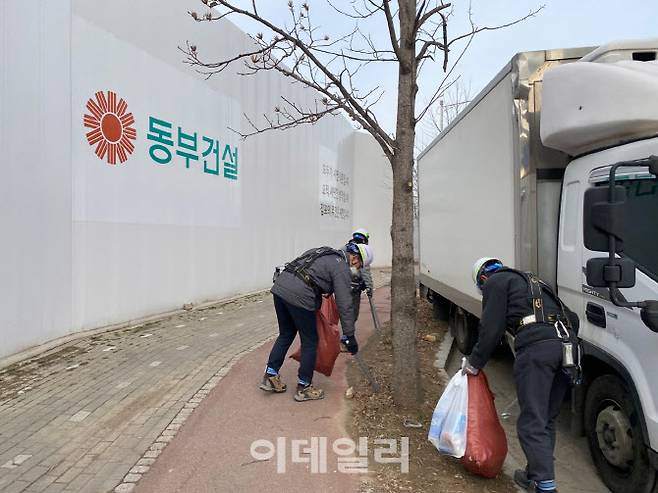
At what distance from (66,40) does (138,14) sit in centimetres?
170

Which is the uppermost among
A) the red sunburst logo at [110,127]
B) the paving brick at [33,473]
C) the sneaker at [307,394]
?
the red sunburst logo at [110,127]

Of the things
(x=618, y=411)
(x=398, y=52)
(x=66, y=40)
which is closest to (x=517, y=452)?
(x=618, y=411)

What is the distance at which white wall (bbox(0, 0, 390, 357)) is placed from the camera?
5.84 m

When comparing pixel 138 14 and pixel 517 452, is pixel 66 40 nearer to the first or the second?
pixel 138 14

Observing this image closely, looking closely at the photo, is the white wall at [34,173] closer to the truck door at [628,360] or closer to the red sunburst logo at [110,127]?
the red sunburst logo at [110,127]

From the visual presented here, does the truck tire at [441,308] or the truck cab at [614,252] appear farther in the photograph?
the truck tire at [441,308]

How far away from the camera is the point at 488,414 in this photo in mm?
3314

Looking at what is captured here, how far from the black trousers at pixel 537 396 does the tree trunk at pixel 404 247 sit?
1.33 meters

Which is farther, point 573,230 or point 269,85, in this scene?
point 269,85

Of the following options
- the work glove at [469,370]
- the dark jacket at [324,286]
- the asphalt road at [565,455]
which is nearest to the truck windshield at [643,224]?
the work glove at [469,370]

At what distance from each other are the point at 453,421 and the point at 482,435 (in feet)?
0.67

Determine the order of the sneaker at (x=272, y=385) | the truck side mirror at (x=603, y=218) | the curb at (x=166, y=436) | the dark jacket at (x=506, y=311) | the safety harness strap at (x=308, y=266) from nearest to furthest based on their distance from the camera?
the truck side mirror at (x=603, y=218) → the dark jacket at (x=506, y=311) → the curb at (x=166, y=436) → the safety harness strap at (x=308, y=266) → the sneaker at (x=272, y=385)

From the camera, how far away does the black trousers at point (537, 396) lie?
3.09 meters

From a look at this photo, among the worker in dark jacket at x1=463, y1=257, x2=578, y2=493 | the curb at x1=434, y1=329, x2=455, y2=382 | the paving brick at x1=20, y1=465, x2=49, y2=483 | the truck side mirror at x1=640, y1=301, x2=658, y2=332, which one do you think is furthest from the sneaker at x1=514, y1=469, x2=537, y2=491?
the paving brick at x1=20, y1=465, x2=49, y2=483
